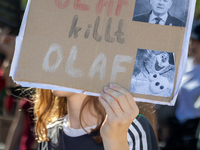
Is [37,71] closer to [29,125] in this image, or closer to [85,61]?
[85,61]

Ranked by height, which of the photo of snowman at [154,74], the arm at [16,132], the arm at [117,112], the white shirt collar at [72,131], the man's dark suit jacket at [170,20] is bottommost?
the arm at [16,132]

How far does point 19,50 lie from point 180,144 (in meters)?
1.93

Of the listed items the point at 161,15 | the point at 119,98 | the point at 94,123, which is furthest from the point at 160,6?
the point at 94,123

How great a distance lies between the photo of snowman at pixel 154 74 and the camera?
901mm

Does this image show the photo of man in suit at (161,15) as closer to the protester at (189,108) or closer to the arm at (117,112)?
the arm at (117,112)

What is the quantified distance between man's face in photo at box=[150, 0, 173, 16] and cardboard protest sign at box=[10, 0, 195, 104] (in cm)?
1

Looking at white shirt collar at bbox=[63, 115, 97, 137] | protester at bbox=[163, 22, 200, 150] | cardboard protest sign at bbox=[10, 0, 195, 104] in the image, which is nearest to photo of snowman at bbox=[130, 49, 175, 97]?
cardboard protest sign at bbox=[10, 0, 195, 104]

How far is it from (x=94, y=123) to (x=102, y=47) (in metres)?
0.52

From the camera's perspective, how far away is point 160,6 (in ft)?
3.03

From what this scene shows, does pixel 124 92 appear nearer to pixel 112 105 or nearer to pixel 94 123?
pixel 112 105

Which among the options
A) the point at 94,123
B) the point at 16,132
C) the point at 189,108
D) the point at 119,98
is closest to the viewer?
the point at 119,98

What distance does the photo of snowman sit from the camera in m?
0.90

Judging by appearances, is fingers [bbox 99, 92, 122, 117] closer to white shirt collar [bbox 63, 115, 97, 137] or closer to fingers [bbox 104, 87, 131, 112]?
fingers [bbox 104, 87, 131, 112]

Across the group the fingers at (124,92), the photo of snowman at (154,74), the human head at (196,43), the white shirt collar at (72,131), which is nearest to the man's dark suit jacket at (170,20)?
the photo of snowman at (154,74)
